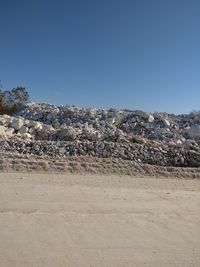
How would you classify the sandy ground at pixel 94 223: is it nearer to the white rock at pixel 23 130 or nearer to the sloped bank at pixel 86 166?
the sloped bank at pixel 86 166

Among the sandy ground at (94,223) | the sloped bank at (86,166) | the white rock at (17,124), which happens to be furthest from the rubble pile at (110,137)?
the sandy ground at (94,223)

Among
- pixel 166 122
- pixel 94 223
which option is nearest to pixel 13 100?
pixel 166 122

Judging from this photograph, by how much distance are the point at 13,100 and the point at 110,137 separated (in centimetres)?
1247

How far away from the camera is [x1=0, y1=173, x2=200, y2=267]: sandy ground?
5258 mm

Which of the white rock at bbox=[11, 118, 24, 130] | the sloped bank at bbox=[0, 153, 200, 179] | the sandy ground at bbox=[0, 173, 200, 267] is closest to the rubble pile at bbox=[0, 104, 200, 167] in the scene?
the white rock at bbox=[11, 118, 24, 130]

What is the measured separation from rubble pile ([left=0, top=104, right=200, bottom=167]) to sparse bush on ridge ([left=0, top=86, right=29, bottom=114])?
12.1 feet

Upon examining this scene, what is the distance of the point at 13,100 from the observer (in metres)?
23.6

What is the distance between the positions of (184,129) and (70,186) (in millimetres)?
7992

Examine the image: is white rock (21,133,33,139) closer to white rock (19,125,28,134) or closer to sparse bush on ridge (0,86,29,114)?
→ white rock (19,125,28,134)

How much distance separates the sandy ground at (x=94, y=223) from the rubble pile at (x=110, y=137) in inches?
67.4

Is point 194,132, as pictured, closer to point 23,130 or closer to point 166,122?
point 166,122

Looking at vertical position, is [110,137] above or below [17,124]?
below

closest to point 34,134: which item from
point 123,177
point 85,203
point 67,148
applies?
point 67,148

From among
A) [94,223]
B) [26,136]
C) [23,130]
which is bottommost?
[94,223]
